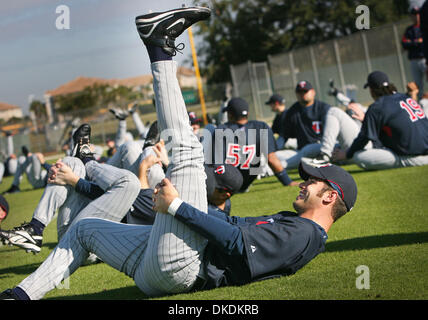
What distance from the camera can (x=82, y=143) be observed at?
5.59m

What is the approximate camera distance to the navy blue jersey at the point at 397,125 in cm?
880

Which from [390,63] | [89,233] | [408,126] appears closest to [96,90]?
[390,63]

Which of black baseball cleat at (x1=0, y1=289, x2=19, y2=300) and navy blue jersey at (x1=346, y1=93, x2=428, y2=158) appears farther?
navy blue jersey at (x1=346, y1=93, x2=428, y2=158)

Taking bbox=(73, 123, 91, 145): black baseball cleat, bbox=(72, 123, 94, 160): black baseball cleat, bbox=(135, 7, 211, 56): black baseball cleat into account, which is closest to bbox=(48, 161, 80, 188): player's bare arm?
bbox=(72, 123, 94, 160): black baseball cleat

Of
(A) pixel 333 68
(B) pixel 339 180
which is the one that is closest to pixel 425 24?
(B) pixel 339 180

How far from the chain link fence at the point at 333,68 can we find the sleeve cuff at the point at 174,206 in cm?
1891

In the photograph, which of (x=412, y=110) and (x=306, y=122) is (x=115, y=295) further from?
(x=306, y=122)

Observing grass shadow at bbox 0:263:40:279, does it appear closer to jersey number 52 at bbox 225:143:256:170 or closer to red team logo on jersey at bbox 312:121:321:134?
jersey number 52 at bbox 225:143:256:170

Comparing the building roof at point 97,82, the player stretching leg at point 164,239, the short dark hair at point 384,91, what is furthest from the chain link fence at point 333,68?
the player stretching leg at point 164,239

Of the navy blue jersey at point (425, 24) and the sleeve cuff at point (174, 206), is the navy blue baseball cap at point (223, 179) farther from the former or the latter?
the navy blue jersey at point (425, 24)

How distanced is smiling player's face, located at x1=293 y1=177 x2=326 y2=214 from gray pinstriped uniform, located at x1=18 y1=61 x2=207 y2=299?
28.2 inches

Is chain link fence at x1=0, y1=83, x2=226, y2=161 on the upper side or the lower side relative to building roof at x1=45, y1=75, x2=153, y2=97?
lower

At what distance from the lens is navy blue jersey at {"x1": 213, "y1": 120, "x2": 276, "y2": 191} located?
9055mm
